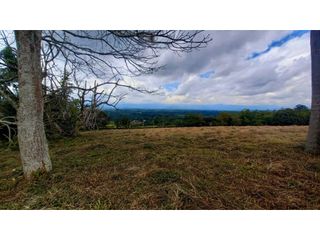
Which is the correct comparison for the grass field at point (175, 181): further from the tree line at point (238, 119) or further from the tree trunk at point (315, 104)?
the tree line at point (238, 119)

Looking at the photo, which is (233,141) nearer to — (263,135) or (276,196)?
(263,135)

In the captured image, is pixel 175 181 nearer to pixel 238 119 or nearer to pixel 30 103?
pixel 30 103

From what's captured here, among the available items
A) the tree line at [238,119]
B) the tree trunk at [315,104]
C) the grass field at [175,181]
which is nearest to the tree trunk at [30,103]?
the grass field at [175,181]

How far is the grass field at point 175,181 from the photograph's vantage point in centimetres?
190

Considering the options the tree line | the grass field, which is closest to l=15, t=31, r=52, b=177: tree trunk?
the grass field

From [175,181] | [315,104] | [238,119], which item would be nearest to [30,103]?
[175,181]

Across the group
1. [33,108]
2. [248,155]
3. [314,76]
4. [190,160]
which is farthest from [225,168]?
[33,108]

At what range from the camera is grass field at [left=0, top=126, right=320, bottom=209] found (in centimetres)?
190

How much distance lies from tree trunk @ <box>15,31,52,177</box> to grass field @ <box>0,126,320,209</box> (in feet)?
1.03

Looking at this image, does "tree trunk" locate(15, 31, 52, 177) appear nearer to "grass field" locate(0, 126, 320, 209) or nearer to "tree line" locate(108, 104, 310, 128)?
"grass field" locate(0, 126, 320, 209)

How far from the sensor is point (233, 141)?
4.57 m

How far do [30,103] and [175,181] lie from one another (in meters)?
2.22
